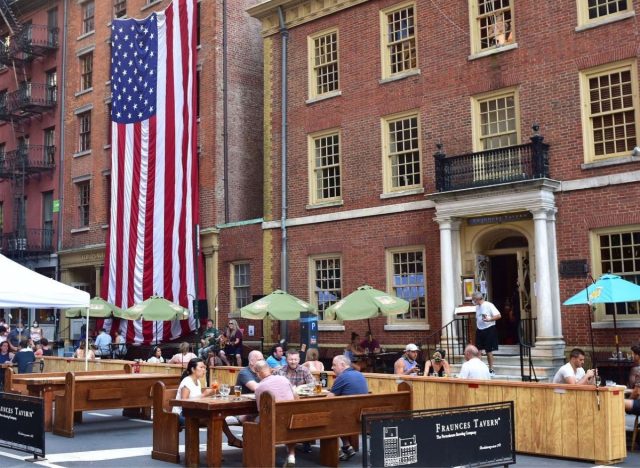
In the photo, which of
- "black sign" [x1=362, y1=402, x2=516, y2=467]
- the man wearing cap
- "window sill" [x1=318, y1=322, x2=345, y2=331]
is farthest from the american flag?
"black sign" [x1=362, y1=402, x2=516, y2=467]

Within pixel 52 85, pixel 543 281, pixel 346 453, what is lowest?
pixel 346 453

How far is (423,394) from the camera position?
1320cm

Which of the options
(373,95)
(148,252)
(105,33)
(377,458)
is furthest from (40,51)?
(377,458)

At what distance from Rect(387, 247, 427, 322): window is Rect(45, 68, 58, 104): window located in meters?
21.7

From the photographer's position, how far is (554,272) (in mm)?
19125

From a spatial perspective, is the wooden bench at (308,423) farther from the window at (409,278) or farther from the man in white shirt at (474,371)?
the window at (409,278)

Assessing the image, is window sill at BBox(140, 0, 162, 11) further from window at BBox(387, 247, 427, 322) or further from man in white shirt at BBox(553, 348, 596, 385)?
man in white shirt at BBox(553, 348, 596, 385)

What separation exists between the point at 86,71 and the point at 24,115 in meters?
4.61

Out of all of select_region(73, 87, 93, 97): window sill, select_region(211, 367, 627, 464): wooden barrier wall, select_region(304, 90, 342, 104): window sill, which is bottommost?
select_region(211, 367, 627, 464): wooden barrier wall

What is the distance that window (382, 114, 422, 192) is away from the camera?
2264cm

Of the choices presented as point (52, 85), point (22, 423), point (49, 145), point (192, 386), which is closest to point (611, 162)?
point (192, 386)

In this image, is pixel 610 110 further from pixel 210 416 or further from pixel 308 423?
pixel 210 416

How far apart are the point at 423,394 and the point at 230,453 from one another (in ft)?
11.5

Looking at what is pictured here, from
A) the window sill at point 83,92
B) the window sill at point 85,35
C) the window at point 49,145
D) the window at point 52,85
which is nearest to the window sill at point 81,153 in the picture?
the window at point 49,145
